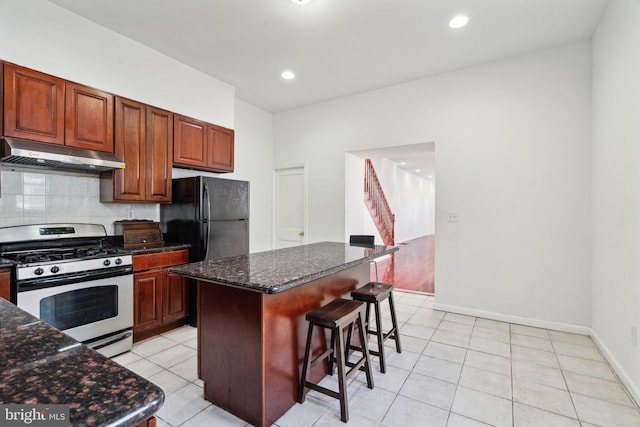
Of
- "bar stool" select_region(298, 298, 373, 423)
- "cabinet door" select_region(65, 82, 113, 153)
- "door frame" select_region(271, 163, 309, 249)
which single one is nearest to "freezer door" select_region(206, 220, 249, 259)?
"cabinet door" select_region(65, 82, 113, 153)

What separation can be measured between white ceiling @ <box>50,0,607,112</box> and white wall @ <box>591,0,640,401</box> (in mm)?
495

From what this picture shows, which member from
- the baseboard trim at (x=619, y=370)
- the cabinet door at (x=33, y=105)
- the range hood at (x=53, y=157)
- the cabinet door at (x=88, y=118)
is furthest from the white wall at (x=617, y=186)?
the cabinet door at (x=33, y=105)

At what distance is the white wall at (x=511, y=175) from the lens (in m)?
3.27

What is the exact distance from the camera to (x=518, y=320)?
353cm

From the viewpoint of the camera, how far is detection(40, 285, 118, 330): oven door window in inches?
93.5

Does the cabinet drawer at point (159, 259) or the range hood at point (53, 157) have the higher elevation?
the range hood at point (53, 157)

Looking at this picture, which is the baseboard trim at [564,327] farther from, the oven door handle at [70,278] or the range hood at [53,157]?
the range hood at [53,157]

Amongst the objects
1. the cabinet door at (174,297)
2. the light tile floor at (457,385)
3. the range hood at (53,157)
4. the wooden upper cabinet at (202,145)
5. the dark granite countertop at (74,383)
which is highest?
the wooden upper cabinet at (202,145)

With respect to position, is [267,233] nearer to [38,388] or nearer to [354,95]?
[354,95]

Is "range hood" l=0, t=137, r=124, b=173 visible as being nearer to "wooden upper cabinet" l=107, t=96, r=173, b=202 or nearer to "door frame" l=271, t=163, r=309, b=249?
"wooden upper cabinet" l=107, t=96, r=173, b=202

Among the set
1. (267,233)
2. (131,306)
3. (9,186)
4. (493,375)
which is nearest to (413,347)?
(493,375)

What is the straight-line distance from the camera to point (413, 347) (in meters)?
2.95

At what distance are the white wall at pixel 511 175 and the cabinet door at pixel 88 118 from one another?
3353mm

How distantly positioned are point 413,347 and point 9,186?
3.91m
